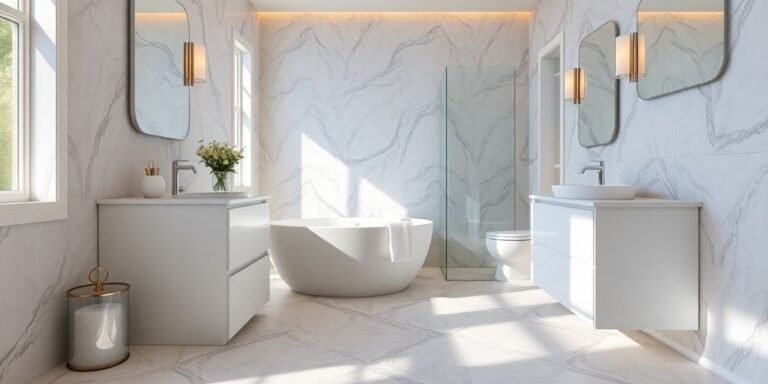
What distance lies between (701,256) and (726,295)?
0.22m

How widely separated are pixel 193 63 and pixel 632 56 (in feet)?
7.92

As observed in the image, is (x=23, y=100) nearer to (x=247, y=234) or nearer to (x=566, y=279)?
(x=247, y=234)

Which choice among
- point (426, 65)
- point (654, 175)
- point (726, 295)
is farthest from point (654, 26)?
point (426, 65)

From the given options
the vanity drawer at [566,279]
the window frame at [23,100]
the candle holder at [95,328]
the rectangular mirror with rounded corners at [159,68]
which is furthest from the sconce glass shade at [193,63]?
the vanity drawer at [566,279]

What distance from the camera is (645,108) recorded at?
2.98m

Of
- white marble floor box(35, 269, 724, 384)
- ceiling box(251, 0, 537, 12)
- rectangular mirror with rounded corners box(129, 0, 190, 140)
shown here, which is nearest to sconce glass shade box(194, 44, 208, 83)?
rectangular mirror with rounded corners box(129, 0, 190, 140)

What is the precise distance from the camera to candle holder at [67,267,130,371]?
2.39m

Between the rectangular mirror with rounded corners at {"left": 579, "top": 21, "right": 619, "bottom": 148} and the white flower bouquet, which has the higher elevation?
the rectangular mirror with rounded corners at {"left": 579, "top": 21, "right": 619, "bottom": 148}

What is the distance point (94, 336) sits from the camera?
240cm

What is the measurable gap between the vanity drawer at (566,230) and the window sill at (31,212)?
2295 mm

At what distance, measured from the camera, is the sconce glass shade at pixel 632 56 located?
9.51ft

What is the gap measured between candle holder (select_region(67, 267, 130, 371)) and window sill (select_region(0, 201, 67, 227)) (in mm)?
288

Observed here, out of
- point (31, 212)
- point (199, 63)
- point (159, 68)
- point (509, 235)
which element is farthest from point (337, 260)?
point (31, 212)

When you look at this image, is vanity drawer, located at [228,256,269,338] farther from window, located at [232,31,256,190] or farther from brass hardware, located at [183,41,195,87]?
window, located at [232,31,256,190]
